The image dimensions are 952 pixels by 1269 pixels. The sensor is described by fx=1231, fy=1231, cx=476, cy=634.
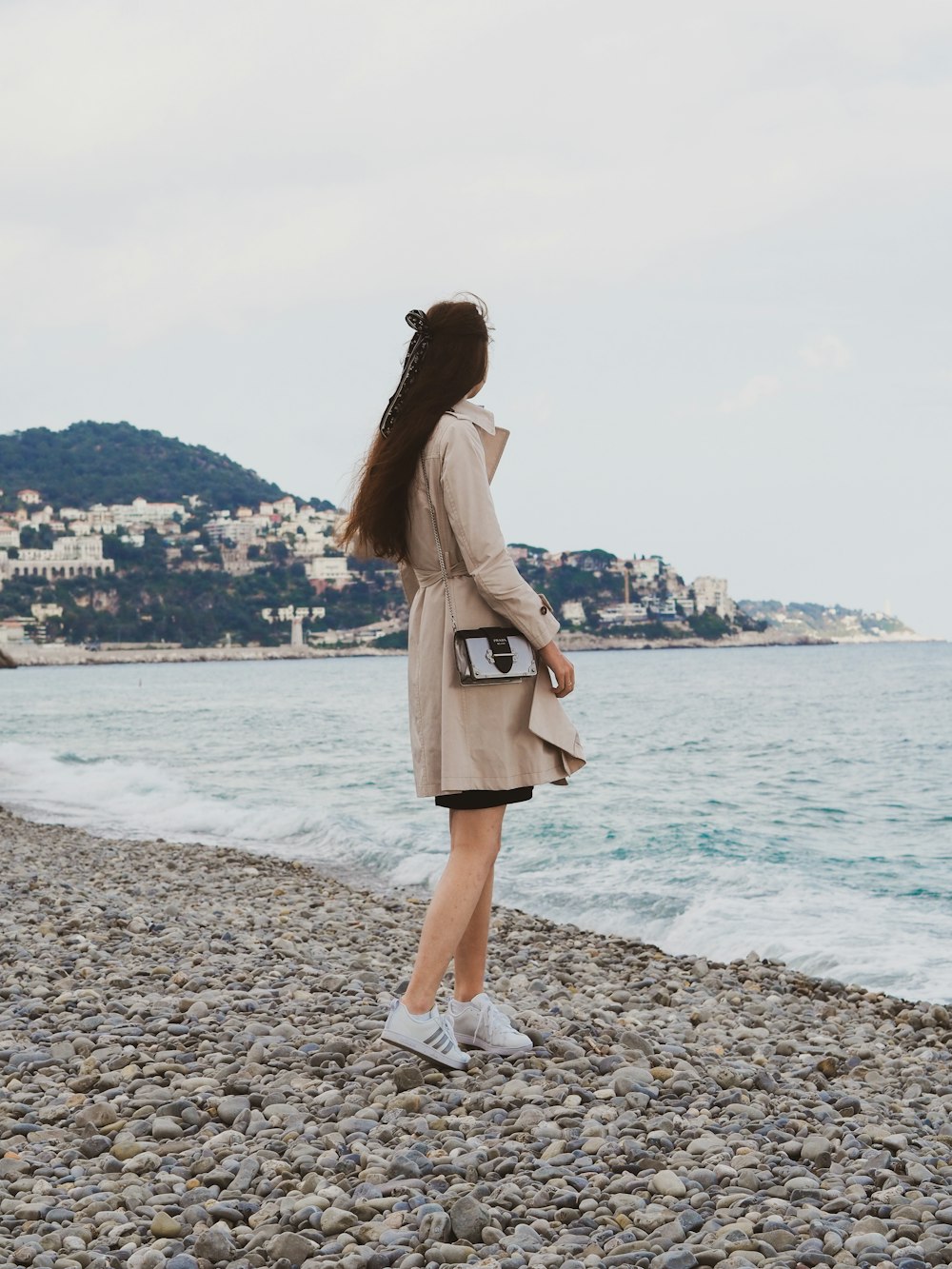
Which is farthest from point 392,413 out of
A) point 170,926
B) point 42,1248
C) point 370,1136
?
point 170,926

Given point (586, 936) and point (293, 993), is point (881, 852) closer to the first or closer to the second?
point (586, 936)

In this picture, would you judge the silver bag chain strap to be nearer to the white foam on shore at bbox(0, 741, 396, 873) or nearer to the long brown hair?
the long brown hair

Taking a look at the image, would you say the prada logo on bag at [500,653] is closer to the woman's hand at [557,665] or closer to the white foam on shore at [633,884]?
the woman's hand at [557,665]

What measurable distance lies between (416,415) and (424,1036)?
169cm

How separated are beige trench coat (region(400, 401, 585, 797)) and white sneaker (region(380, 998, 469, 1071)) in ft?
2.02

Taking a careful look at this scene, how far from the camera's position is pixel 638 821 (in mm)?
13867

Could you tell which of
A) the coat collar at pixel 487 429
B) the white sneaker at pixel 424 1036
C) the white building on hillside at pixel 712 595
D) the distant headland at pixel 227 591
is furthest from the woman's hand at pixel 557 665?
the white building on hillside at pixel 712 595

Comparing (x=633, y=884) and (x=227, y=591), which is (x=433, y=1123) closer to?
(x=633, y=884)

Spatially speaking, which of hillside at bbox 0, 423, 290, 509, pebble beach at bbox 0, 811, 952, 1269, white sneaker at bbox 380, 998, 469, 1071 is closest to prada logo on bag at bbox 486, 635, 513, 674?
white sneaker at bbox 380, 998, 469, 1071

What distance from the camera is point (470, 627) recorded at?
3.27m

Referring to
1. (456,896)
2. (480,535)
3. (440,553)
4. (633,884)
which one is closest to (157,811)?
(633,884)

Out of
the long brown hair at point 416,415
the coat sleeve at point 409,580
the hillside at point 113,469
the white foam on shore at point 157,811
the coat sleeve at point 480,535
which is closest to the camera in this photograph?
the coat sleeve at point 480,535

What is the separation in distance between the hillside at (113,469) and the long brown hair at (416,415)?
124549 mm

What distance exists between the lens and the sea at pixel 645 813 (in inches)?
331
